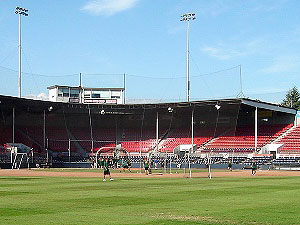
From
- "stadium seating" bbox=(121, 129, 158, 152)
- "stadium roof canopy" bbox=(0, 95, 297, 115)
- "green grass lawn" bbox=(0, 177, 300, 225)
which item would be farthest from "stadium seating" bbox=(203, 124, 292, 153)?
"green grass lawn" bbox=(0, 177, 300, 225)

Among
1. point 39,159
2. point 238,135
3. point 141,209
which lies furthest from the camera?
point 238,135

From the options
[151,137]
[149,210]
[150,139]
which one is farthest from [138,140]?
[149,210]

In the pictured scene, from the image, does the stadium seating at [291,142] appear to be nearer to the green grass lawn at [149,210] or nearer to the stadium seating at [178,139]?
the stadium seating at [178,139]

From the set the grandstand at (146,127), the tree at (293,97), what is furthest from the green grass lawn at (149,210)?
the tree at (293,97)

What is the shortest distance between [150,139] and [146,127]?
8.06 ft

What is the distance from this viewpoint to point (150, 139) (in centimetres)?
8556

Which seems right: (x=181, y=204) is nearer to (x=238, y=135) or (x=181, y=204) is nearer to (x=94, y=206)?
(x=94, y=206)

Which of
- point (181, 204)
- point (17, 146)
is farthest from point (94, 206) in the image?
point (17, 146)

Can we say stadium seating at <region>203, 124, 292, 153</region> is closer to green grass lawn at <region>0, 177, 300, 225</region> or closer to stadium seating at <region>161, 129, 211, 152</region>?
stadium seating at <region>161, 129, 211, 152</region>

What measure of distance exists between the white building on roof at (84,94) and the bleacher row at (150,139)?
54.8 ft

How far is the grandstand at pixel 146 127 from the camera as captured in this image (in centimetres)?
7712

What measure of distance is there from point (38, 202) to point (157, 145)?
62.1 m

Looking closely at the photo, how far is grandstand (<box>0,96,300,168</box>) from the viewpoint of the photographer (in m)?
77.1

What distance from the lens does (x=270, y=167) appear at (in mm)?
64625
